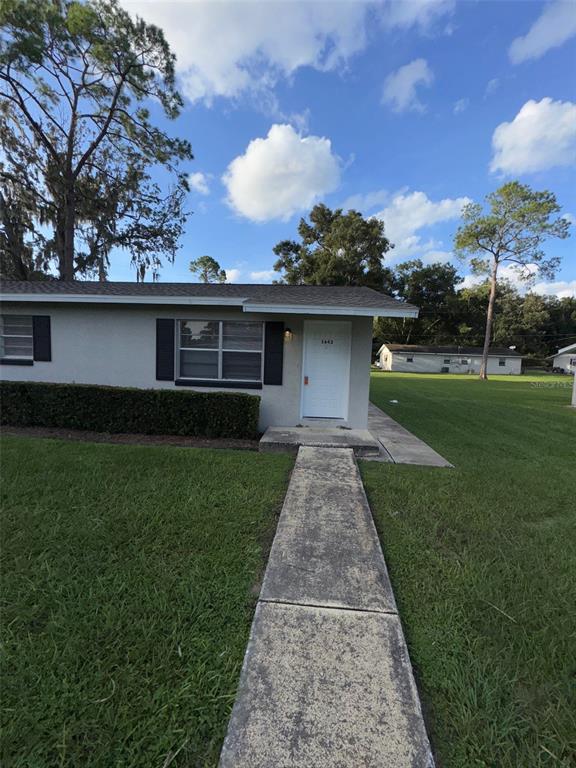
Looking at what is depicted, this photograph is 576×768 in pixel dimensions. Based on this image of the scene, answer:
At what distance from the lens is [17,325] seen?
7727 mm

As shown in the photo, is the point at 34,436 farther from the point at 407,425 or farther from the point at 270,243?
the point at 270,243

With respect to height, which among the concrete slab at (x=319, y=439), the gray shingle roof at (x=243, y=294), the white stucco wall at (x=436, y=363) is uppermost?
the gray shingle roof at (x=243, y=294)

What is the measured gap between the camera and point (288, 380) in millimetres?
7031

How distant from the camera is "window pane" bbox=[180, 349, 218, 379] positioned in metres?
7.30

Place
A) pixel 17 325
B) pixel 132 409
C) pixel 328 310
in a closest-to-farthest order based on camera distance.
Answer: pixel 328 310, pixel 132 409, pixel 17 325

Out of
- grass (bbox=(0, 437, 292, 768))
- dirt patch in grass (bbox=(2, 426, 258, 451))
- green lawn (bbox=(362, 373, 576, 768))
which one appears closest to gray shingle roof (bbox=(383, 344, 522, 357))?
green lawn (bbox=(362, 373, 576, 768))

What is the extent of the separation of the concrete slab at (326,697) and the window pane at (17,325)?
827 cm

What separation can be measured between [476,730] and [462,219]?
122 feet

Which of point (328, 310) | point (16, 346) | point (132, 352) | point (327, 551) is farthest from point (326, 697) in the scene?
point (16, 346)

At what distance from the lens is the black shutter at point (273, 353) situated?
6.90 m

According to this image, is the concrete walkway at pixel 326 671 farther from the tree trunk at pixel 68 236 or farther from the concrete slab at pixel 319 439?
Result: the tree trunk at pixel 68 236

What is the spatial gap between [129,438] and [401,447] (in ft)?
16.0

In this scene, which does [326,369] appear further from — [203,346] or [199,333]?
[199,333]

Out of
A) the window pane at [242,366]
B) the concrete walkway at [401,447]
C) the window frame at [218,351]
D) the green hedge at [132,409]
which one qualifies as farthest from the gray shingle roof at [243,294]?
the concrete walkway at [401,447]
